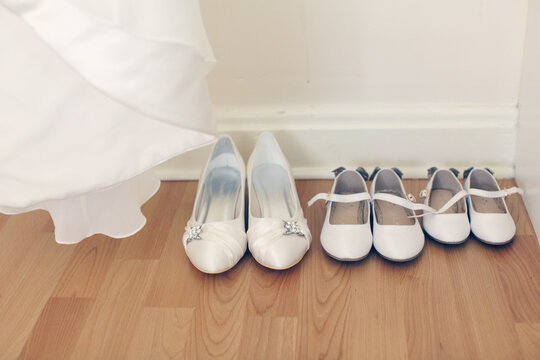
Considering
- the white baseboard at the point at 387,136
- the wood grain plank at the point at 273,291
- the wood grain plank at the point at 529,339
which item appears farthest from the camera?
the white baseboard at the point at 387,136

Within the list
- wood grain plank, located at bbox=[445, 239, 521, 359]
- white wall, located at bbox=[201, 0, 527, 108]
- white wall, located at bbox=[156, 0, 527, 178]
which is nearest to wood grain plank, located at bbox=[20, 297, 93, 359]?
white wall, located at bbox=[156, 0, 527, 178]

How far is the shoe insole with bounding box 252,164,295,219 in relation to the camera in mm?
1091

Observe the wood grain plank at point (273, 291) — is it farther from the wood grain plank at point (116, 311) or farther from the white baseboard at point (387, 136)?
the white baseboard at point (387, 136)

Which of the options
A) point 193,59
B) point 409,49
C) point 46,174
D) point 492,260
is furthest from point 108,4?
point 492,260

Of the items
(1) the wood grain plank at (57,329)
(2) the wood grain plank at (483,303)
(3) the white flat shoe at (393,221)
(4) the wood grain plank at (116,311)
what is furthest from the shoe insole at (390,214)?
(1) the wood grain plank at (57,329)

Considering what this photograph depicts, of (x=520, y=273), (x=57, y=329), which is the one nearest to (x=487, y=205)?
(x=520, y=273)

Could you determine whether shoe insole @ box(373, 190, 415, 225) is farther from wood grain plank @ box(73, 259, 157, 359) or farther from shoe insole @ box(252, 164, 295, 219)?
wood grain plank @ box(73, 259, 157, 359)

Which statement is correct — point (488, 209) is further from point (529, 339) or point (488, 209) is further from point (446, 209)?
point (529, 339)

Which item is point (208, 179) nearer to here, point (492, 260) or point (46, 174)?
point (46, 174)

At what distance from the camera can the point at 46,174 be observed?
2.61 ft

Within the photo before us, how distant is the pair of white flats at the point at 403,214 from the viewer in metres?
0.99

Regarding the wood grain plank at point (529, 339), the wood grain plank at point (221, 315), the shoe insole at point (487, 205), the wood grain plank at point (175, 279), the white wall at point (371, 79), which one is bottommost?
the wood grain plank at point (529, 339)

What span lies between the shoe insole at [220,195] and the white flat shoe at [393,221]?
289mm

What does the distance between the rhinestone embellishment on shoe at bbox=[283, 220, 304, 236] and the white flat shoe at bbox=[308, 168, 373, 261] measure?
0.06m
